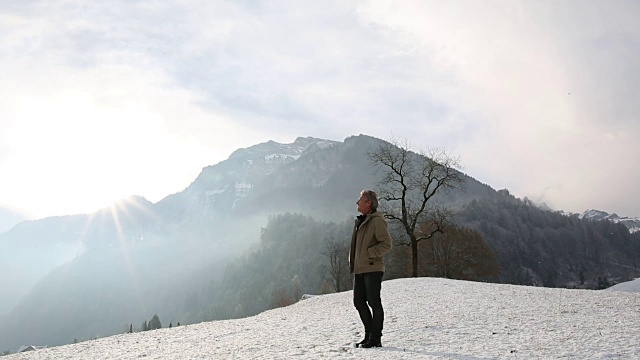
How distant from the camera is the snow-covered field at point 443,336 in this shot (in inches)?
299

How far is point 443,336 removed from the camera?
9.27 metres

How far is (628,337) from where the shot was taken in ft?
26.9

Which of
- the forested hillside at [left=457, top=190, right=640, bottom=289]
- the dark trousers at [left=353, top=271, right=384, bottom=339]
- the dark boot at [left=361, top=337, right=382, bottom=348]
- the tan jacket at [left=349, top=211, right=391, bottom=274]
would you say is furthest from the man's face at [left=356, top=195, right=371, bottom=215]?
the forested hillside at [left=457, top=190, right=640, bottom=289]

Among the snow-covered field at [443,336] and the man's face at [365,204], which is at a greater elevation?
the man's face at [365,204]

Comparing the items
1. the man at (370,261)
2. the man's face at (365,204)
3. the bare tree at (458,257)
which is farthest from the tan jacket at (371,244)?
the bare tree at (458,257)

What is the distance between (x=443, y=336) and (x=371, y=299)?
2.33m

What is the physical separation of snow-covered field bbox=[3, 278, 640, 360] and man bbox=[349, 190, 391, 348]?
494 millimetres

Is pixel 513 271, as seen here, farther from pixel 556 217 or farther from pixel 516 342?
pixel 516 342

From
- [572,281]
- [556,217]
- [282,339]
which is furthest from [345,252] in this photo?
[556,217]

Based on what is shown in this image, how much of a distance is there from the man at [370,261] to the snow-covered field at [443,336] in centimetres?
49

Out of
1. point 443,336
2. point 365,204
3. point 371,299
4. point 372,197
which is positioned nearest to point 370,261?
point 371,299

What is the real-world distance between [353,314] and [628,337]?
26.6ft

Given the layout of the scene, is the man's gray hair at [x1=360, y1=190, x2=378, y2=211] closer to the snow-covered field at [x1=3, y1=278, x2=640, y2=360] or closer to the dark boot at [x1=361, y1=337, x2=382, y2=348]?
the dark boot at [x1=361, y1=337, x2=382, y2=348]

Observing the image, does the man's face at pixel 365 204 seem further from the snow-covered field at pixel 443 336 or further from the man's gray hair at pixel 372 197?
the snow-covered field at pixel 443 336
